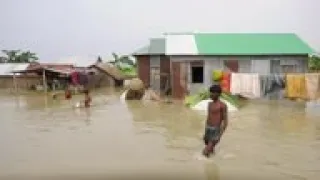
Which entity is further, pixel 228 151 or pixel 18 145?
pixel 18 145

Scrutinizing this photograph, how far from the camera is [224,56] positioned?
22953 mm

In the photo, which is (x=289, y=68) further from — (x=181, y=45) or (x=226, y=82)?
(x=181, y=45)

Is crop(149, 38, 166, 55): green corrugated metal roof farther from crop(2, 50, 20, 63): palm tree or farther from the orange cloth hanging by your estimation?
crop(2, 50, 20, 63): palm tree

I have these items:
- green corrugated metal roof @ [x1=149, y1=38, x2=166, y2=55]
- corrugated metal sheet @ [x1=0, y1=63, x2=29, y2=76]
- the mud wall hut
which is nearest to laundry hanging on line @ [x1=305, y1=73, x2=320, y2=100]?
green corrugated metal roof @ [x1=149, y1=38, x2=166, y2=55]

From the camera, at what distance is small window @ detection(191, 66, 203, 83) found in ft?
76.6

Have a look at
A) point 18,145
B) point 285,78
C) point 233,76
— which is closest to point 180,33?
point 233,76

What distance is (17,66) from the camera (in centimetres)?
3916

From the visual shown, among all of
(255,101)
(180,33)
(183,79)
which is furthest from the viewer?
(180,33)

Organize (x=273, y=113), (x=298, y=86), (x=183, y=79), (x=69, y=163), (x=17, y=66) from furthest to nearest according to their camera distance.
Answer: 1. (x=17, y=66)
2. (x=183, y=79)
3. (x=298, y=86)
4. (x=273, y=113)
5. (x=69, y=163)

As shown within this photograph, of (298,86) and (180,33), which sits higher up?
(180,33)

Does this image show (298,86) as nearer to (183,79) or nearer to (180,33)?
(183,79)

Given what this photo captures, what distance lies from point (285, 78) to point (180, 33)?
8348 mm

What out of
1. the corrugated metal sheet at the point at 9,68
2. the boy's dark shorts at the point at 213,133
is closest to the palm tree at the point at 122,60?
the corrugated metal sheet at the point at 9,68

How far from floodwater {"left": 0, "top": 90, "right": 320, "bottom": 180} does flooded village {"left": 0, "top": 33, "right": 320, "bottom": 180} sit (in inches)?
0.8
